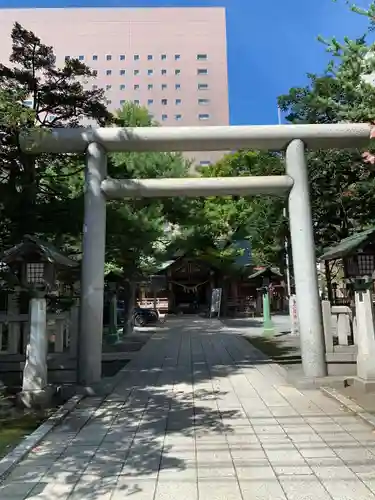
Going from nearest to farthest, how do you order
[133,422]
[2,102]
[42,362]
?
[133,422], [2,102], [42,362]

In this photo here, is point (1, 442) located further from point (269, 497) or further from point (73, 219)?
point (73, 219)

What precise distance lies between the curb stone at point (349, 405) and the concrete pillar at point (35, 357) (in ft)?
15.5

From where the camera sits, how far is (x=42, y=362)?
7.19m

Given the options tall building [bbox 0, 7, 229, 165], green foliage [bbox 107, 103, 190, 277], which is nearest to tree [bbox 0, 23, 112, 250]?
green foliage [bbox 107, 103, 190, 277]

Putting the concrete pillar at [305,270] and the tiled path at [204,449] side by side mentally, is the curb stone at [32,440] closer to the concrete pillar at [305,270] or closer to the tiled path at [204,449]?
the tiled path at [204,449]

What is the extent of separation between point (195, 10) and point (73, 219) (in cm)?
5795

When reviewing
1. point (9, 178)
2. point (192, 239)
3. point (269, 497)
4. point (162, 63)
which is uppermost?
point (162, 63)

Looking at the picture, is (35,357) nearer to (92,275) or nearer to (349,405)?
(92,275)

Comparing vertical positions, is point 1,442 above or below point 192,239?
below

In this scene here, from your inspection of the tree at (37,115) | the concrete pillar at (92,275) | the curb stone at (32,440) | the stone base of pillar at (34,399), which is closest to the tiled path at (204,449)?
the curb stone at (32,440)

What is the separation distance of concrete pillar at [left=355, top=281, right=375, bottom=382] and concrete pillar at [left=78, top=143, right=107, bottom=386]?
4.69m

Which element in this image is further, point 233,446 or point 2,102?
point 2,102

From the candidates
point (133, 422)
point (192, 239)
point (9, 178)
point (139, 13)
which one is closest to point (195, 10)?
point (139, 13)

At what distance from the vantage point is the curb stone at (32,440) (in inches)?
175
